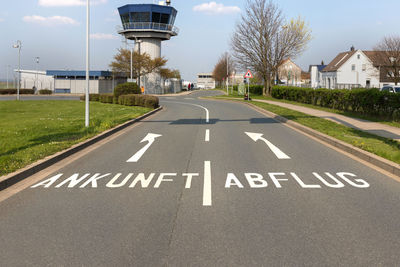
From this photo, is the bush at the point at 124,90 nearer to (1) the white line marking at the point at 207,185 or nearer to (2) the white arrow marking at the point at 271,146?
(2) the white arrow marking at the point at 271,146

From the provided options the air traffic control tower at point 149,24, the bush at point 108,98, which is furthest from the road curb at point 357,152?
the air traffic control tower at point 149,24

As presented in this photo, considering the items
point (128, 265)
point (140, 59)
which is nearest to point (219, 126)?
point (128, 265)

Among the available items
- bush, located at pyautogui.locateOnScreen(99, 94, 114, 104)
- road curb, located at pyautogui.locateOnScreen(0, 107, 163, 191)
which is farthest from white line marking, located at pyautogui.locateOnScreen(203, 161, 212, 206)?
bush, located at pyautogui.locateOnScreen(99, 94, 114, 104)

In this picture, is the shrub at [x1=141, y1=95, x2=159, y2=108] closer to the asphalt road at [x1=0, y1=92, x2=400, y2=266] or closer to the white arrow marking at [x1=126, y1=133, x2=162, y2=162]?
the white arrow marking at [x1=126, y1=133, x2=162, y2=162]

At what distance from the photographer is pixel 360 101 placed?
19.3m

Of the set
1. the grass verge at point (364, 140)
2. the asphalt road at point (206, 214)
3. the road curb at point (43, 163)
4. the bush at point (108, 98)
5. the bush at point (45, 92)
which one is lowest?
the asphalt road at point (206, 214)

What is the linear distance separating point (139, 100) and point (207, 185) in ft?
75.7

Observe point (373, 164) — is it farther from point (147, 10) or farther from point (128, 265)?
point (147, 10)

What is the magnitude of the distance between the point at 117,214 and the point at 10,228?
1305mm

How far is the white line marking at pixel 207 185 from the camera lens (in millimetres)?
5732

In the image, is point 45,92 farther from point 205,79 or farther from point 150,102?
point 205,79

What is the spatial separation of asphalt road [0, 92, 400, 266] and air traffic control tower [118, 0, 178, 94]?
170ft

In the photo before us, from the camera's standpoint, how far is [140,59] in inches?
2379

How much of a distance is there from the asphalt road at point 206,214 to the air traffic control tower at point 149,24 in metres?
51.7
